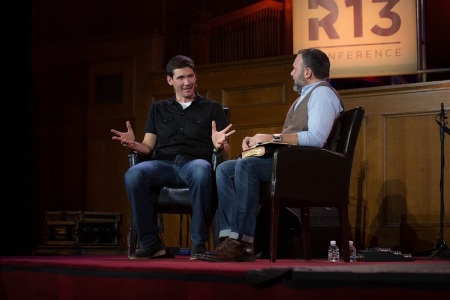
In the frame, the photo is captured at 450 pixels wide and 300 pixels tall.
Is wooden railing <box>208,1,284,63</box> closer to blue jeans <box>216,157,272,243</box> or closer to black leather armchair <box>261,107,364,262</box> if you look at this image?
black leather armchair <box>261,107,364,262</box>

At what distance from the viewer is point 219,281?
2857 mm

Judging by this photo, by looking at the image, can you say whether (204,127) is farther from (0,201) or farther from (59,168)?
(59,168)

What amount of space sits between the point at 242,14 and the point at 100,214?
3.52 meters

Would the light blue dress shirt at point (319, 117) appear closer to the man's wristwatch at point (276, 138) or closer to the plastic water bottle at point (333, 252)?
the man's wristwatch at point (276, 138)

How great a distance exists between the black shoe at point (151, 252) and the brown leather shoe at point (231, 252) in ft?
1.74

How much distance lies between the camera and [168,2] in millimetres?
8242

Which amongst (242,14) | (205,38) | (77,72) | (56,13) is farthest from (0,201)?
(242,14)

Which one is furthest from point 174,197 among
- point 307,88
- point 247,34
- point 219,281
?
point 247,34

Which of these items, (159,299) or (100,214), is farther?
(100,214)

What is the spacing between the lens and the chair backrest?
13.7ft

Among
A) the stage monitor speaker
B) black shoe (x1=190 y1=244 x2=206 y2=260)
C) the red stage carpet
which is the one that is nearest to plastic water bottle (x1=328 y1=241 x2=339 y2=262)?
the stage monitor speaker

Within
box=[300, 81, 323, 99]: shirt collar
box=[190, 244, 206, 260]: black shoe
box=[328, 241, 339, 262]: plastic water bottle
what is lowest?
box=[328, 241, 339, 262]: plastic water bottle

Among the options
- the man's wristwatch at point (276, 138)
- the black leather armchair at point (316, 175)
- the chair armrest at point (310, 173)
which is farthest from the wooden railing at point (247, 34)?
the man's wristwatch at point (276, 138)

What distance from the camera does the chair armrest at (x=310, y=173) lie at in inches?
153
